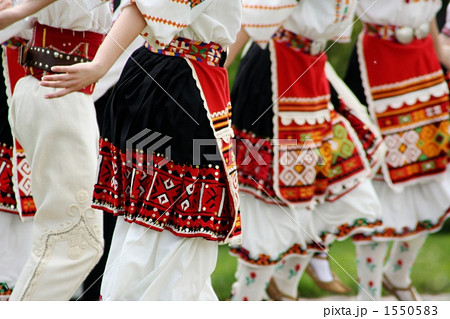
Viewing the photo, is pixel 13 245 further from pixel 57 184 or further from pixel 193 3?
pixel 193 3

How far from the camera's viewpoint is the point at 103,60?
2248mm

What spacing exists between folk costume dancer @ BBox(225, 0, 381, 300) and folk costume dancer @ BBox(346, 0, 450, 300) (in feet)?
1.18

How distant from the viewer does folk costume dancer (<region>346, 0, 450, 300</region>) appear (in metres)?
3.81

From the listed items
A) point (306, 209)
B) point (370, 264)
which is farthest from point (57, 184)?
point (370, 264)

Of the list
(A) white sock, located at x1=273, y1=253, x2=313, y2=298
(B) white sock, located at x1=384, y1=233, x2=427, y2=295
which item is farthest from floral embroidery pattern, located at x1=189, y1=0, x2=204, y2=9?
(B) white sock, located at x1=384, y1=233, x2=427, y2=295

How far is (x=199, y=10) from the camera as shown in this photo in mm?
2391

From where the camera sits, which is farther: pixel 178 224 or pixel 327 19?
pixel 327 19

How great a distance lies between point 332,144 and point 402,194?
599 millimetres

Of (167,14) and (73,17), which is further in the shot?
(73,17)

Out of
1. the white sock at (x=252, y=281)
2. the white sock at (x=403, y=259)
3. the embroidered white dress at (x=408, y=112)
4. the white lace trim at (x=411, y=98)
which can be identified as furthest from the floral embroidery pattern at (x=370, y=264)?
the white lace trim at (x=411, y=98)

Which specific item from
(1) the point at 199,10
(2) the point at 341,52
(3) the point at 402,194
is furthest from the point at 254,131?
(2) the point at 341,52

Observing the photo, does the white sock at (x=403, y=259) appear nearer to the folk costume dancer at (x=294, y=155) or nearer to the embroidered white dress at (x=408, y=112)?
the embroidered white dress at (x=408, y=112)

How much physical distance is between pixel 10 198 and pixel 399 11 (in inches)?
72.9
